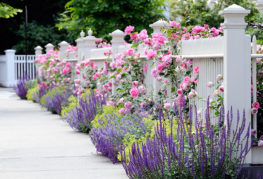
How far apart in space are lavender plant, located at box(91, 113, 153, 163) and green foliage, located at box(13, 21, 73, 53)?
26.1m

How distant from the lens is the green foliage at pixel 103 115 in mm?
8601

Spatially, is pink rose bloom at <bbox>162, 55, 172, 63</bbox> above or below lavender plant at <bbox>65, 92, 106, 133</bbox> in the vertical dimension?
above

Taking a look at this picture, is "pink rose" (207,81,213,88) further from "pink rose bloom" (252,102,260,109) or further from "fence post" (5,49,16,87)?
"fence post" (5,49,16,87)

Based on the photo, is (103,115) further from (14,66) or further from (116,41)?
(14,66)

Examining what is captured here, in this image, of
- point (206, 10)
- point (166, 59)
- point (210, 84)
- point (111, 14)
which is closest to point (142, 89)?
point (166, 59)

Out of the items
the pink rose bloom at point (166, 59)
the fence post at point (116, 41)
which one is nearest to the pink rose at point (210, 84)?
the pink rose bloom at point (166, 59)

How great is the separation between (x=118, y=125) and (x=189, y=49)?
155cm

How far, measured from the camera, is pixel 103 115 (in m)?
9.20

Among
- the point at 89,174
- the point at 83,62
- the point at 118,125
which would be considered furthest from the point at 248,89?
the point at 83,62

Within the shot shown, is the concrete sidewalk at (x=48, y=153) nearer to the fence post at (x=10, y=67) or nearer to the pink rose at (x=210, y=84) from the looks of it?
the pink rose at (x=210, y=84)

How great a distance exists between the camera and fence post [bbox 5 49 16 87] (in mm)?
29572

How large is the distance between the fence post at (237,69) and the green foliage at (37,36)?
2863cm

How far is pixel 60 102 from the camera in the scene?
14.1 metres

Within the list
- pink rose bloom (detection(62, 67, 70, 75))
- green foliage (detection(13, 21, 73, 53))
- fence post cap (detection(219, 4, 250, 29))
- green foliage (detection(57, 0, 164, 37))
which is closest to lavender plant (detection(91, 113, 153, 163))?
fence post cap (detection(219, 4, 250, 29))
